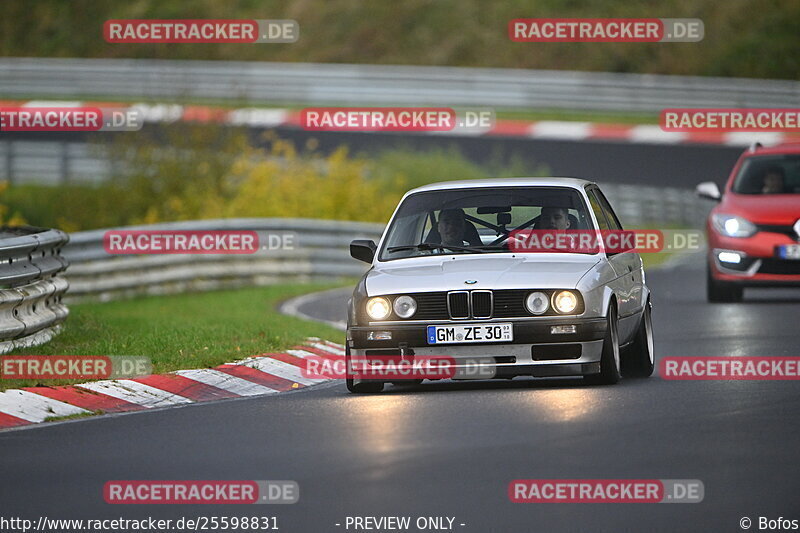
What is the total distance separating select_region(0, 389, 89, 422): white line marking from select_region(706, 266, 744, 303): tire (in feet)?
34.3

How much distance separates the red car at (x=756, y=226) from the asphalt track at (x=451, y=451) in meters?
7.14

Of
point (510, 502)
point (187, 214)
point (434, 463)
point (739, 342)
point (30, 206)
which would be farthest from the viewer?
point (30, 206)

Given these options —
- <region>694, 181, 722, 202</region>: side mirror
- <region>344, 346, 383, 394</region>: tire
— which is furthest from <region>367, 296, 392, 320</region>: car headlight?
<region>694, 181, 722, 202</region>: side mirror

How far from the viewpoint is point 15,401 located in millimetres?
12117

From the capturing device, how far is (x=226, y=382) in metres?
13.6

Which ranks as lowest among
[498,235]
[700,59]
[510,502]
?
[510,502]

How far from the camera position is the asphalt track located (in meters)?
8.14

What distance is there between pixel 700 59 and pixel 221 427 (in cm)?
4590

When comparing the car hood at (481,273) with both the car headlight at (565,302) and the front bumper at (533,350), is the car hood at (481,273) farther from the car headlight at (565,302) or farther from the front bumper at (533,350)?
the front bumper at (533,350)

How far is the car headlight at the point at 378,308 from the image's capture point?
486 inches

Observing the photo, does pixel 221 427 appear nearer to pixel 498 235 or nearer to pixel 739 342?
pixel 498 235

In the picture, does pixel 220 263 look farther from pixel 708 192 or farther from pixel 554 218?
pixel 554 218

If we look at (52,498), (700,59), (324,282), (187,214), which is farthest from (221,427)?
(700,59)

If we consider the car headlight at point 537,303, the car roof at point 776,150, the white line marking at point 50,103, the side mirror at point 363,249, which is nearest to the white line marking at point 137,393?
the side mirror at point 363,249
